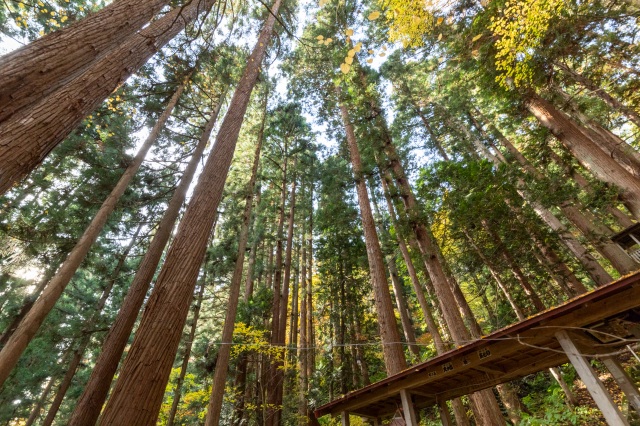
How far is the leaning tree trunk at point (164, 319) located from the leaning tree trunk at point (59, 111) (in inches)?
53.5

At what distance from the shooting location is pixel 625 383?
3.44 metres

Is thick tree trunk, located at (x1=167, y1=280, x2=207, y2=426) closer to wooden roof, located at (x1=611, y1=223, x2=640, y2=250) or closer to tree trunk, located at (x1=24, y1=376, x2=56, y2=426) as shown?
tree trunk, located at (x1=24, y1=376, x2=56, y2=426)

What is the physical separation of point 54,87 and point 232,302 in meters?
6.43

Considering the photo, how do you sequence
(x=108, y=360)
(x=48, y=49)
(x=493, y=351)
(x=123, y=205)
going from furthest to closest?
(x=123, y=205) < (x=108, y=360) < (x=493, y=351) < (x=48, y=49)

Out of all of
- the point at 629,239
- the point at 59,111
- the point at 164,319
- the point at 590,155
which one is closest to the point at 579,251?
the point at 629,239

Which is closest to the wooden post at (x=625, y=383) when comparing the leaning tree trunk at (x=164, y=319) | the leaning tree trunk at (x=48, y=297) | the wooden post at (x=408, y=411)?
the wooden post at (x=408, y=411)

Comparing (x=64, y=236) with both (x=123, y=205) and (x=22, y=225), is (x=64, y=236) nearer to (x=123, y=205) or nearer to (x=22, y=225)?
(x=22, y=225)

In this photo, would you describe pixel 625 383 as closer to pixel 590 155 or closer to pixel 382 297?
pixel 382 297

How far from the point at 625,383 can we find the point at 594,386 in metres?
0.89

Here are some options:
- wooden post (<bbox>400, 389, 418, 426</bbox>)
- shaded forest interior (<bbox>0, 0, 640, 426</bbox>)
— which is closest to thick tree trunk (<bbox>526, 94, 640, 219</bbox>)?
shaded forest interior (<bbox>0, 0, 640, 426</bbox>)

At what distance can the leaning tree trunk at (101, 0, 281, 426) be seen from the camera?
6.63 ft

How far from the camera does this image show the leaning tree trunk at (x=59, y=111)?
7.00 feet

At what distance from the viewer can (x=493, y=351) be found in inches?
156

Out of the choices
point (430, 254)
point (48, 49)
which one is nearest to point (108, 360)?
point (48, 49)
